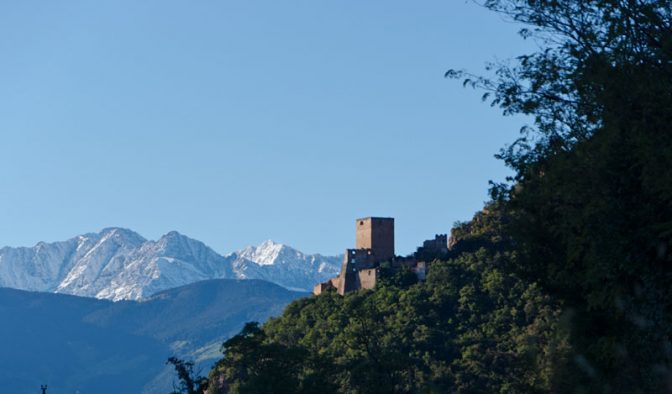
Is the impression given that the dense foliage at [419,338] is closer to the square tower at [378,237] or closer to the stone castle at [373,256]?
the stone castle at [373,256]

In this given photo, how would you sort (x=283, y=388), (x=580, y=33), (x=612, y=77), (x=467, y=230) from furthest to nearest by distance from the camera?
1. (x=467, y=230)
2. (x=283, y=388)
3. (x=580, y=33)
4. (x=612, y=77)

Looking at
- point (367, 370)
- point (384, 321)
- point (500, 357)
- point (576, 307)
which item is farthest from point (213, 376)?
point (576, 307)

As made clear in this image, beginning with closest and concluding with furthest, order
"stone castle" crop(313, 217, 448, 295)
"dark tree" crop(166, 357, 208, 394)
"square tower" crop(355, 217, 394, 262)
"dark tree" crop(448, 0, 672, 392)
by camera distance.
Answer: "dark tree" crop(448, 0, 672, 392) < "dark tree" crop(166, 357, 208, 394) < "stone castle" crop(313, 217, 448, 295) < "square tower" crop(355, 217, 394, 262)

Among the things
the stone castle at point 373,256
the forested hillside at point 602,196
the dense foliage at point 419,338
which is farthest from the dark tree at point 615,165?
the stone castle at point 373,256

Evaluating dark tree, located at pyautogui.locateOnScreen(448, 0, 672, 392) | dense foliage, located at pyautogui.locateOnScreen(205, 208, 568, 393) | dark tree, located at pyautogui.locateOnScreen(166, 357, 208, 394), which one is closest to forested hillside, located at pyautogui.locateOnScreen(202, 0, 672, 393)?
dark tree, located at pyautogui.locateOnScreen(448, 0, 672, 392)

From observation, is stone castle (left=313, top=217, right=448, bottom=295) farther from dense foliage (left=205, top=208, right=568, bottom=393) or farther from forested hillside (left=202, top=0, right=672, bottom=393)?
→ forested hillside (left=202, top=0, right=672, bottom=393)

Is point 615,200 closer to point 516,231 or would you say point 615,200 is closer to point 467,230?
point 516,231

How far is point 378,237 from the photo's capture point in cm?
14400

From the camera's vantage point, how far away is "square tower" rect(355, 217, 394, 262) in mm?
143625

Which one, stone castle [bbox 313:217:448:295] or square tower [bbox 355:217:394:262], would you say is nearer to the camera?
stone castle [bbox 313:217:448:295]

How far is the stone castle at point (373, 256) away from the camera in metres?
137

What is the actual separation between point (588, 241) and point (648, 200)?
2102 mm

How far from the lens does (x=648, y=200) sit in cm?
3656

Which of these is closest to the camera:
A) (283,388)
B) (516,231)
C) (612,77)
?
(612,77)
